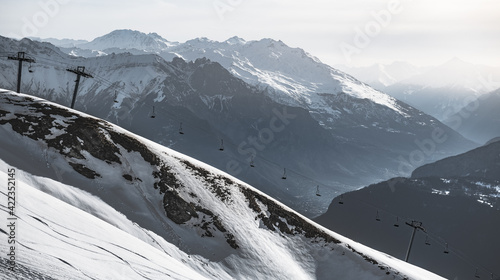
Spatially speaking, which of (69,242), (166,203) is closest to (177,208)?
(166,203)

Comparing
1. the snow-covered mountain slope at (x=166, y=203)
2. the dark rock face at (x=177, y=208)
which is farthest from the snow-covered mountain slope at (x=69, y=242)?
the dark rock face at (x=177, y=208)

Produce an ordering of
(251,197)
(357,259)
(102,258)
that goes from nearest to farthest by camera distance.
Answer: (102,258) → (357,259) → (251,197)

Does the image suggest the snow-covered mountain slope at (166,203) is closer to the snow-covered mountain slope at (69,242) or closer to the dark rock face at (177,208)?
the dark rock face at (177,208)

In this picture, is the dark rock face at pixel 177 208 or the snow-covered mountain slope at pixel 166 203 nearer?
the snow-covered mountain slope at pixel 166 203

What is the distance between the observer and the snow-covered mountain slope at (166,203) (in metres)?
44.1

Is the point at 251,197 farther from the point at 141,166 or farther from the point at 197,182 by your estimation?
the point at 141,166

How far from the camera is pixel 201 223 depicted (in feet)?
172

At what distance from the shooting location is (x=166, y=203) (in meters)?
52.1

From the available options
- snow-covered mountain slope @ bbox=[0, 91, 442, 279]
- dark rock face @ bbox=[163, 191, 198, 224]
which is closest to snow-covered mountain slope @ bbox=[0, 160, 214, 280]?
snow-covered mountain slope @ bbox=[0, 91, 442, 279]

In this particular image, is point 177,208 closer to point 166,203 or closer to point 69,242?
point 166,203

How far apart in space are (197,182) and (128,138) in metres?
11.8

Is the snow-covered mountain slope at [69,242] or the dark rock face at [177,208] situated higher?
the snow-covered mountain slope at [69,242]

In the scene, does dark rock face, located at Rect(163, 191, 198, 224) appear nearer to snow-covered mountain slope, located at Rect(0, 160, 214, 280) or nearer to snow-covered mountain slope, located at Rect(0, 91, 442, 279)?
snow-covered mountain slope, located at Rect(0, 91, 442, 279)

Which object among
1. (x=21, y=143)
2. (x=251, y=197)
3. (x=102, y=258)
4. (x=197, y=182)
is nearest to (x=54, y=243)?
(x=102, y=258)
